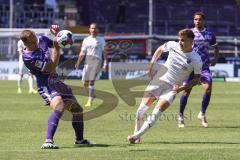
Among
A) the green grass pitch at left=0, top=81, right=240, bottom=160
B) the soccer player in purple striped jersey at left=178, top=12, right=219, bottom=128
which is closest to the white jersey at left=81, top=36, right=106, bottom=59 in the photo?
the green grass pitch at left=0, top=81, right=240, bottom=160

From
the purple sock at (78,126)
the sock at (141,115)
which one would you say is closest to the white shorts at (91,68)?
the sock at (141,115)

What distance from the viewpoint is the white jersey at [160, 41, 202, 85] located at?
13305mm

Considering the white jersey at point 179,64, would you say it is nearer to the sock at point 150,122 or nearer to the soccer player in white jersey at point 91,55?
the sock at point 150,122

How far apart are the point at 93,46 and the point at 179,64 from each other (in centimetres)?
991

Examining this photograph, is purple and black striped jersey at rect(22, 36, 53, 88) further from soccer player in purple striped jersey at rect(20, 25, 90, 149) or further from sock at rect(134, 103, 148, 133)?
sock at rect(134, 103, 148, 133)

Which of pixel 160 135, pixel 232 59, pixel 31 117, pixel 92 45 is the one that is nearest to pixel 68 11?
pixel 232 59

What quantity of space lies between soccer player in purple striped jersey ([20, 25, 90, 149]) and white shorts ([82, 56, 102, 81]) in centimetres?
997

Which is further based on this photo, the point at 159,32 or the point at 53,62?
the point at 159,32

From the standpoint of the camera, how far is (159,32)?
50656 mm

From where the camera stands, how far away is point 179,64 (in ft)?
43.9

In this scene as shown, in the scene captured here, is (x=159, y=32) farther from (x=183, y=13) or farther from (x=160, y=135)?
(x=160, y=135)

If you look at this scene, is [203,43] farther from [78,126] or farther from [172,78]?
[78,126]

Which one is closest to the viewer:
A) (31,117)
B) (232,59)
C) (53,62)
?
(53,62)

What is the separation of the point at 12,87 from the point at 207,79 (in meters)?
17.2
